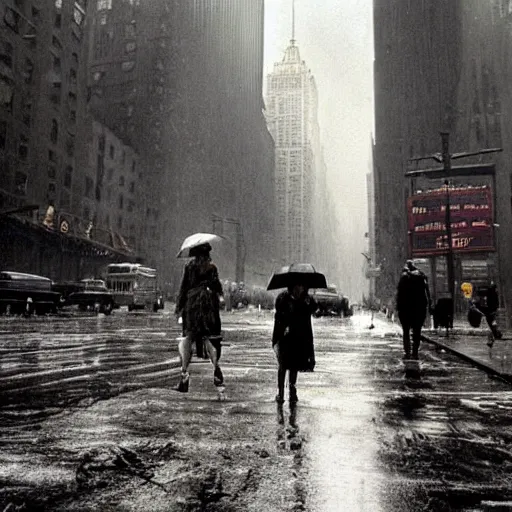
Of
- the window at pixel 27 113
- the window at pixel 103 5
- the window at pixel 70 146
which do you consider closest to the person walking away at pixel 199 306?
the window at pixel 27 113

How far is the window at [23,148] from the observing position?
44.0 meters

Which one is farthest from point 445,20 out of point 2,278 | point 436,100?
point 2,278

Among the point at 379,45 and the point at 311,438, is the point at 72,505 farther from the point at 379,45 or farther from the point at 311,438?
the point at 379,45

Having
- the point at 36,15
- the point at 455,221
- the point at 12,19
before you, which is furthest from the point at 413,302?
the point at 36,15

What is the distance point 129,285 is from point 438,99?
73.6m

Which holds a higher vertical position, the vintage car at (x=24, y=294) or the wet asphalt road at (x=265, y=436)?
the vintage car at (x=24, y=294)

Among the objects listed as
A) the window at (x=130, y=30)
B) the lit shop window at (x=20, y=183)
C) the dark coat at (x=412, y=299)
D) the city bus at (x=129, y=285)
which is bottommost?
the dark coat at (x=412, y=299)

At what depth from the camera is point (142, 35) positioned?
98562 millimetres

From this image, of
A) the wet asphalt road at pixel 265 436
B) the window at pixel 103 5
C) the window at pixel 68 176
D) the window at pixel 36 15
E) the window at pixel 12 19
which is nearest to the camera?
the wet asphalt road at pixel 265 436

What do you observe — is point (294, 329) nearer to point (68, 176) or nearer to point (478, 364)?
point (478, 364)

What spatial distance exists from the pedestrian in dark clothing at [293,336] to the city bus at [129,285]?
29.6 metres

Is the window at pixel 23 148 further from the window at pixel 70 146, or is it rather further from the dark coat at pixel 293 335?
the dark coat at pixel 293 335

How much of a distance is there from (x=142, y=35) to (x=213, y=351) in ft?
336

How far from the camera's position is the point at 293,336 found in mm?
5910
